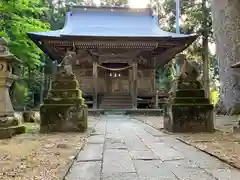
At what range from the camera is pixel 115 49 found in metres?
16.0

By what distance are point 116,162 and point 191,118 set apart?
342 centimetres

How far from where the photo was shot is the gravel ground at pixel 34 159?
2.69 meters

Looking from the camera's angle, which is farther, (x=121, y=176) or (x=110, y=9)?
(x=110, y=9)

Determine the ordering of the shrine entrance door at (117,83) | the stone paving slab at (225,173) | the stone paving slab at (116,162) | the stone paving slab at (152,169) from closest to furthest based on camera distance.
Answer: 1. the stone paving slab at (225,173)
2. the stone paving slab at (152,169)
3. the stone paving slab at (116,162)
4. the shrine entrance door at (117,83)

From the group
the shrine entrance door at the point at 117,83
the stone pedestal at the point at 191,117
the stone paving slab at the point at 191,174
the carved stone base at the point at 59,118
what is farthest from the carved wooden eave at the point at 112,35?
the stone paving slab at the point at 191,174

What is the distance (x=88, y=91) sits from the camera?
1630 cm

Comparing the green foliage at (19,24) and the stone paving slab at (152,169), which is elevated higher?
the green foliage at (19,24)

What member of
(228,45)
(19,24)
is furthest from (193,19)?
(19,24)

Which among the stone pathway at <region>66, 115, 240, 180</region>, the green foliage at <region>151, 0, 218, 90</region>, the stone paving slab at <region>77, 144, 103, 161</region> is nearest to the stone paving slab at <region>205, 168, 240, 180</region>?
the stone pathway at <region>66, 115, 240, 180</region>

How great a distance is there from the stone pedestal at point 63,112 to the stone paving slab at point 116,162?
8.40ft

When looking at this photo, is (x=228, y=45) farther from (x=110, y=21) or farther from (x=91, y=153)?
(x=91, y=153)

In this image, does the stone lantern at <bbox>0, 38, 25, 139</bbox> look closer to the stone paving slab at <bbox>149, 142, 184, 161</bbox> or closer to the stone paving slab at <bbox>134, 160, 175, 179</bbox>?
the stone paving slab at <bbox>149, 142, 184, 161</bbox>

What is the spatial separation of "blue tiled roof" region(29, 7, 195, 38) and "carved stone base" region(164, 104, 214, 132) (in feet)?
35.2

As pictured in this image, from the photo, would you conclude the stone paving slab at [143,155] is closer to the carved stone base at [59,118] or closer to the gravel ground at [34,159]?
the gravel ground at [34,159]
